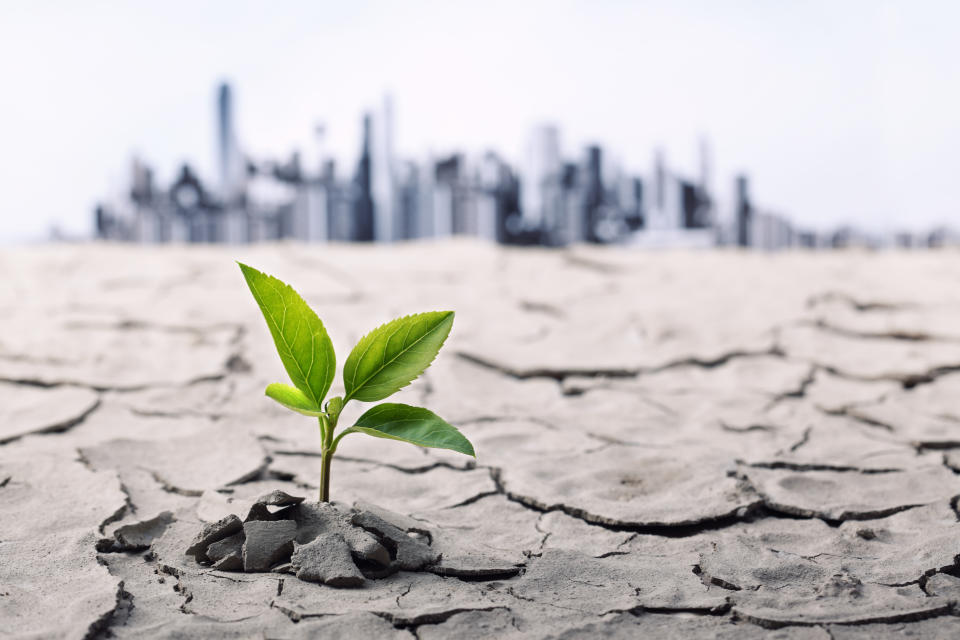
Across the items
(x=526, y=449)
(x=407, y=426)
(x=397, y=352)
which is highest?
(x=397, y=352)

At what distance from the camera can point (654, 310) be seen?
9.61 feet

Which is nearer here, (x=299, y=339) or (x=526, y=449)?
(x=299, y=339)

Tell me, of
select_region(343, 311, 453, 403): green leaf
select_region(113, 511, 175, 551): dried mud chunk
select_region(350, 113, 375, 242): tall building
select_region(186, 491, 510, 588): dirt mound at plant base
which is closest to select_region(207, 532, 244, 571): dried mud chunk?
select_region(186, 491, 510, 588): dirt mound at plant base

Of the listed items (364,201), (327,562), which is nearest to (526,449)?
(327,562)

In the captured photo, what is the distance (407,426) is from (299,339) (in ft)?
0.64

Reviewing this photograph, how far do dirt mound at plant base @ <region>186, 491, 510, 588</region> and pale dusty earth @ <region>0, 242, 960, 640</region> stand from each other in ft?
0.06

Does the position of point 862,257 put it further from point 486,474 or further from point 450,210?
point 486,474

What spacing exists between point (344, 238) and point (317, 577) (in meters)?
4.30

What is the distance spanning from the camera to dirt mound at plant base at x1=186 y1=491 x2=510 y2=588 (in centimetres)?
100

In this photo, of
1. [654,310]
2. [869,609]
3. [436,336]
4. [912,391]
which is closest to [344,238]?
[654,310]

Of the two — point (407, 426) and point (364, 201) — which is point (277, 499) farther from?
point (364, 201)

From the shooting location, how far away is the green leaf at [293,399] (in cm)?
107

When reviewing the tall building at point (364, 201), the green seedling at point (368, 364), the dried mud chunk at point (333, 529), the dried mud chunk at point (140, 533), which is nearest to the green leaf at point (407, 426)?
the green seedling at point (368, 364)

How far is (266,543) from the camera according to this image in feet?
3.36
